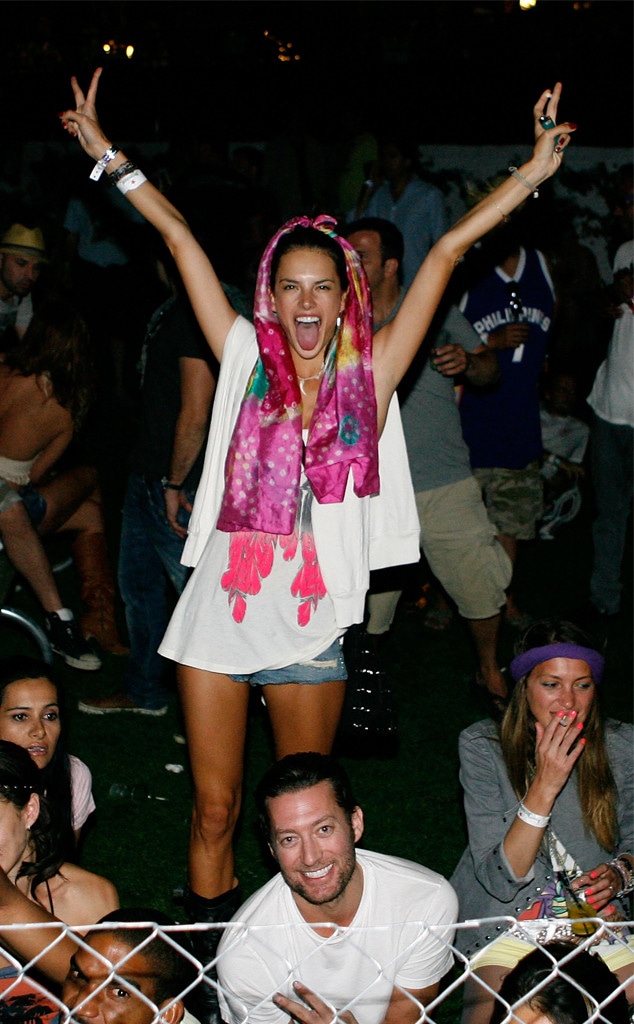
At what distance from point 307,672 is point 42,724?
2.83 feet

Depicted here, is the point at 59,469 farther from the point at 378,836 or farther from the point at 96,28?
the point at 96,28

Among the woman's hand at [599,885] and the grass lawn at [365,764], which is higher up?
the woman's hand at [599,885]

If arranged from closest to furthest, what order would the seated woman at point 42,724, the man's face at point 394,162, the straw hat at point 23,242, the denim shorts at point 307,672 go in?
the denim shorts at point 307,672
the seated woman at point 42,724
the straw hat at point 23,242
the man's face at point 394,162

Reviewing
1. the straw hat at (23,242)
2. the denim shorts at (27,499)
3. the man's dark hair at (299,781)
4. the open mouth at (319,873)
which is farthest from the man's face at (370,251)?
the open mouth at (319,873)

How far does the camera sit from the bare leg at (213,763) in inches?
133

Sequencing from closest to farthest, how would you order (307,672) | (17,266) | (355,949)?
1. (355,949)
2. (307,672)
3. (17,266)

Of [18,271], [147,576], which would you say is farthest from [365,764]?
[18,271]

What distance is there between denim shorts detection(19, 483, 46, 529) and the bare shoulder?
2.52 metres

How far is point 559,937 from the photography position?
3.13 m

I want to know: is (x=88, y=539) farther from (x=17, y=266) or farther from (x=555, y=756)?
(x=555, y=756)

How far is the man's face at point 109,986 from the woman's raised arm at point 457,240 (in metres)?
1.54

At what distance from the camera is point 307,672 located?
337 centimetres

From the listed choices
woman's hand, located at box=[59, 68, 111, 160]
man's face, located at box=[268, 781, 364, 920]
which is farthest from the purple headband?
woman's hand, located at box=[59, 68, 111, 160]

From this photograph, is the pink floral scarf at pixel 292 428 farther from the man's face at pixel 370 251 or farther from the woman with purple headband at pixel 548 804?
the man's face at pixel 370 251
